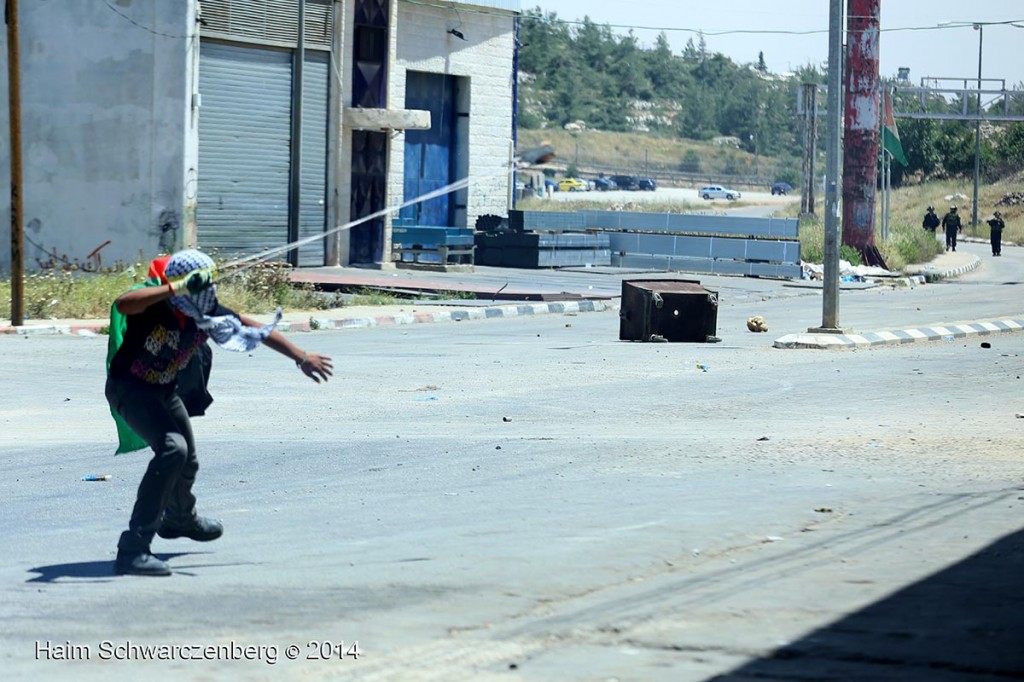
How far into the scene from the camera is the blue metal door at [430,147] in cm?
3675

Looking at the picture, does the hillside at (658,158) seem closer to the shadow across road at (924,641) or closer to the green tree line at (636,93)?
the green tree line at (636,93)

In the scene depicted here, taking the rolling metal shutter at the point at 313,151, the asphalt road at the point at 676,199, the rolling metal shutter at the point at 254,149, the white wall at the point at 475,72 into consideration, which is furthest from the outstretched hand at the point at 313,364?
the asphalt road at the point at 676,199

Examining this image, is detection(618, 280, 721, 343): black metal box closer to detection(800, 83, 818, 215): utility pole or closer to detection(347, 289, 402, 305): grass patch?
detection(347, 289, 402, 305): grass patch

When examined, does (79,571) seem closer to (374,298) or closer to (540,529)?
(540,529)

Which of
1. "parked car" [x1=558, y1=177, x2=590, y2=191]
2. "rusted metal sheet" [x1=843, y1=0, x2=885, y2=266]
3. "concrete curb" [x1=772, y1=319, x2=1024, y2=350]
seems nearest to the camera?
"concrete curb" [x1=772, y1=319, x2=1024, y2=350]

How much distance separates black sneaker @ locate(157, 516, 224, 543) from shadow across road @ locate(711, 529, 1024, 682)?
3047mm

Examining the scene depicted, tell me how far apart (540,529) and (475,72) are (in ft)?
101

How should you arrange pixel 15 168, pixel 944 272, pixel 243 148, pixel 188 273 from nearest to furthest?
pixel 188 273, pixel 15 168, pixel 243 148, pixel 944 272

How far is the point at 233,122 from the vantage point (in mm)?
30234

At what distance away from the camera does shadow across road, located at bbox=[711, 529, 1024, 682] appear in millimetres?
5480

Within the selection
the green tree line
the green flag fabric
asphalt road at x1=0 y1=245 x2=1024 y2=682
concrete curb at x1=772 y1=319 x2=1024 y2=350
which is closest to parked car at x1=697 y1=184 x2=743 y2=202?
the green tree line

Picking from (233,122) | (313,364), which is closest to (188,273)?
(313,364)

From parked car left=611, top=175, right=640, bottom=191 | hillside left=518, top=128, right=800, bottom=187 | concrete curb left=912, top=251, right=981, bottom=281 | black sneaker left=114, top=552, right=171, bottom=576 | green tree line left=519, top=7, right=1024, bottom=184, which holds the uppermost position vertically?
green tree line left=519, top=7, right=1024, bottom=184

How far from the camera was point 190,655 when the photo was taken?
578cm
